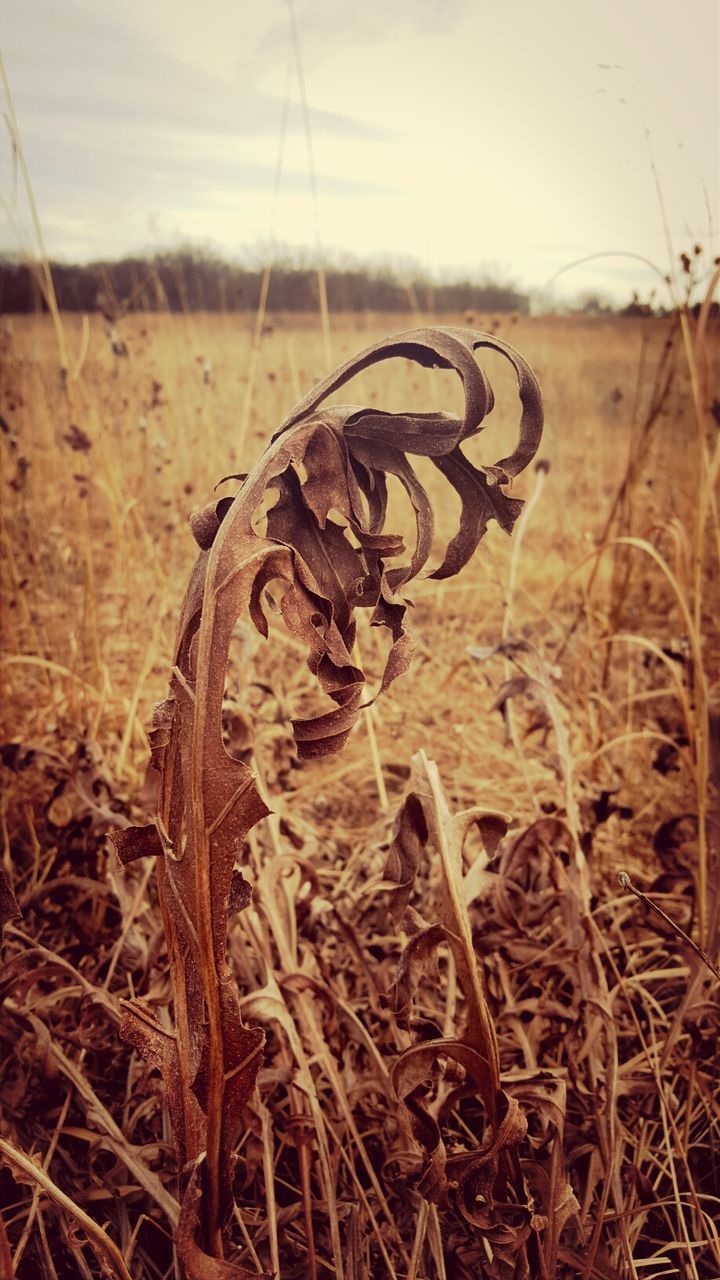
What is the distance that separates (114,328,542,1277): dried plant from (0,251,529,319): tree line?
2468 mm

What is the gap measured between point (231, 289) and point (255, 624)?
3.69m

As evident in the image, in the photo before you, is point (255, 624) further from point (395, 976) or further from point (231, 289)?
point (231, 289)

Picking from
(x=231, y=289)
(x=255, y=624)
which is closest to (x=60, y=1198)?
(x=255, y=624)

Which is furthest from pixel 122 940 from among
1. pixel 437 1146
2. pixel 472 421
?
pixel 472 421

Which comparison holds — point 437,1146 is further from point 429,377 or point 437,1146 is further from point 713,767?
point 429,377

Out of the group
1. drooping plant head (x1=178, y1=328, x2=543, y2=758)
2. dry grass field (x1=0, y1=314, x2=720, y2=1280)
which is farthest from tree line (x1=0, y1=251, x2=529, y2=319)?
drooping plant head (x1=178, y1=328, x2=543, y2=758)

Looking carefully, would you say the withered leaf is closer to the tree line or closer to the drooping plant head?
the drooping plant head

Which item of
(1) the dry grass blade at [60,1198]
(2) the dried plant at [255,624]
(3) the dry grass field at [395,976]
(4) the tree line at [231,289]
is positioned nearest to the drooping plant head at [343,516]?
(2) the dried plant at [255,624]

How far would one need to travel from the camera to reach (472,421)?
0.54 metres

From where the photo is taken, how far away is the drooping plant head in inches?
21.1

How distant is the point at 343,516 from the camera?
1.79 feet

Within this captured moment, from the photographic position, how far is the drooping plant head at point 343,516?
0.54 meters

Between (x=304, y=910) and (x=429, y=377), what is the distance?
353cm

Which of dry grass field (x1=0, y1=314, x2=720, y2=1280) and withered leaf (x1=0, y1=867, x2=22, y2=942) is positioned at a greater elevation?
withered leaf (x1=0, y1=867, x2=22, y2=942)
